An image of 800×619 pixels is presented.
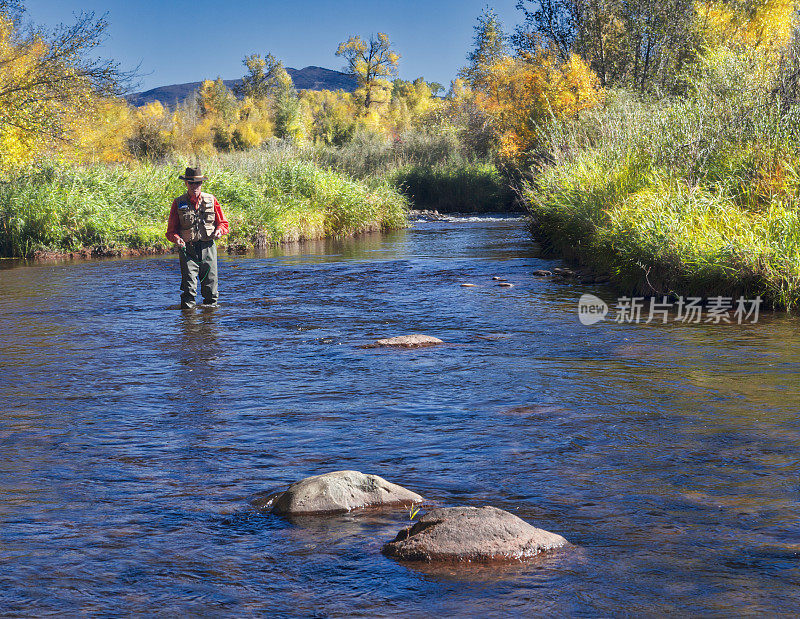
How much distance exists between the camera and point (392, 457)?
206 inches

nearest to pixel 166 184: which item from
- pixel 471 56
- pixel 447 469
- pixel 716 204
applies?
pixel 716 204

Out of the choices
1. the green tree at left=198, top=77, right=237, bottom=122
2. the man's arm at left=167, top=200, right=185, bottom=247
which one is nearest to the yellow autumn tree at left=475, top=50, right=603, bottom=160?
the man's arm at left=167, top=200, right=185, bottom=247

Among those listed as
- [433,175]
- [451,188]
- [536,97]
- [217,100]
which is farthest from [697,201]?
[217,100]

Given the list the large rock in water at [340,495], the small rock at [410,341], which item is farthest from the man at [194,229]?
the large rock in water at [340,495]

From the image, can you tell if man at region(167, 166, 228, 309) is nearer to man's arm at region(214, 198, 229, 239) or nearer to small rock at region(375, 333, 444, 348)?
man's arm at region(214, 198, 229, 239)

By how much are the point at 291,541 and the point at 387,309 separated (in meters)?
8.00

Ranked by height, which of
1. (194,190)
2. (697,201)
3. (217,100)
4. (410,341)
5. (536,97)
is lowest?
(410,341)

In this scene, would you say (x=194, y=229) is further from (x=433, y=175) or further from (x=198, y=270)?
(x=433, y=175)

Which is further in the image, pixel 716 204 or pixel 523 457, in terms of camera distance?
pixel 716 204

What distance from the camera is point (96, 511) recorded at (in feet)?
14.4

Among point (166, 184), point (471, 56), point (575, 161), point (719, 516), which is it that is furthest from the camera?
point (471, 56)

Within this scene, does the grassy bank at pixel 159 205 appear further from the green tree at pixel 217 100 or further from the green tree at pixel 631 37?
the green tree at pixel 217 100

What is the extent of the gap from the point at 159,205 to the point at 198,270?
11.5 m

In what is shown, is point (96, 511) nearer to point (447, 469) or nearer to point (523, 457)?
point (447, 469)
